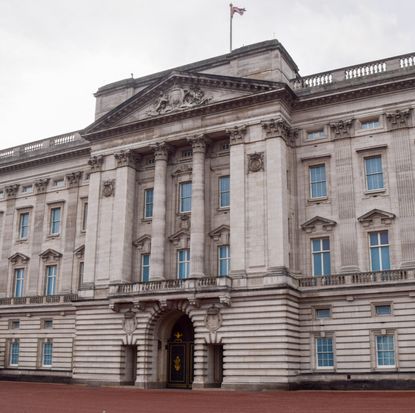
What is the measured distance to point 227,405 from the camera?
27.3 metres

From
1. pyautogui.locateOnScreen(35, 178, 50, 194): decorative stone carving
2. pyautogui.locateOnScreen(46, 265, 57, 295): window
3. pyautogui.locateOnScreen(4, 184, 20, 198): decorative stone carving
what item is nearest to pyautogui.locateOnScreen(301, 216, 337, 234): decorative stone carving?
pyautogui.locateOnScreen(46, 265, 57, 295): window

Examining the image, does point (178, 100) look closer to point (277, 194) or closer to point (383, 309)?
point (277, 194)

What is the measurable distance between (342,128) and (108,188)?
1897 centimetres

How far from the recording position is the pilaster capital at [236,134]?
141ft

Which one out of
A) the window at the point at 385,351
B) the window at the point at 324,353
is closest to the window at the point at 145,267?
the window at the point at 324,353

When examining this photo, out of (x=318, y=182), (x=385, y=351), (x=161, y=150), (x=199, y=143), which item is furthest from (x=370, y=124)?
(x=161, y=150)

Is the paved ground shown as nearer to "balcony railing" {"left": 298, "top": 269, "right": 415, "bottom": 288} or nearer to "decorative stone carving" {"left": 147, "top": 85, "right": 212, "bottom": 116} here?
"balcony railing" {"left": 298, "top": 269, "right": 415, "bottom": 288}

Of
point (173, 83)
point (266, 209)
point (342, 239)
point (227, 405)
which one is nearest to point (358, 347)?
point (342, 239)

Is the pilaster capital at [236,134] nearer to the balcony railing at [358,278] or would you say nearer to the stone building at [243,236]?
the stone building at [243,236]

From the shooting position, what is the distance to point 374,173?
40375 mm

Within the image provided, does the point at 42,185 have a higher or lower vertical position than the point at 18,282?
higher

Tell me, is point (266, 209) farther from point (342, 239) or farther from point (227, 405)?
point (227, 405)

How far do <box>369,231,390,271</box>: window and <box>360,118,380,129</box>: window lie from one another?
295 inches

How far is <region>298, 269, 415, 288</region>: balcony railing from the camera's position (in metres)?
37.1
